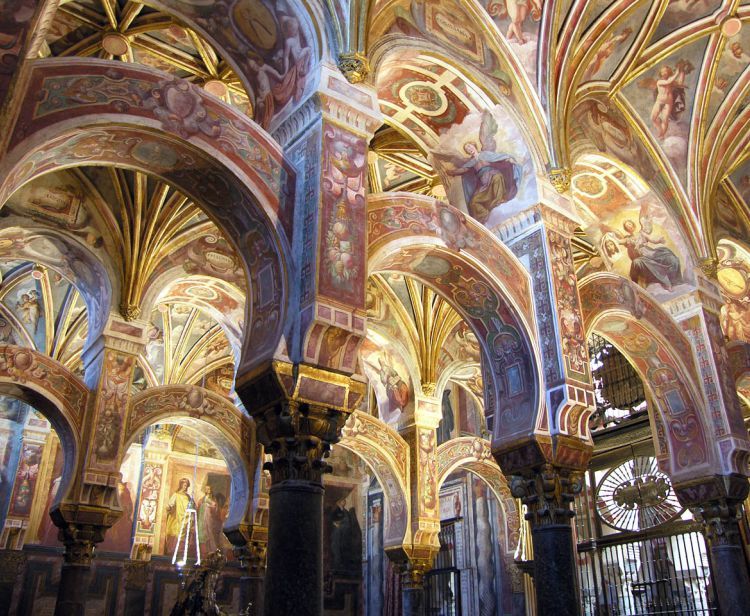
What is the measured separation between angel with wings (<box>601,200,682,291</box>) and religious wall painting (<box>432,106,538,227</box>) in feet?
10.2

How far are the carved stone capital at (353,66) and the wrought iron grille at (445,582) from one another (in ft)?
43.2

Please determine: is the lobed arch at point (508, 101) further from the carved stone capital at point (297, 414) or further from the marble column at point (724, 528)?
the marble column at point (724, 528)

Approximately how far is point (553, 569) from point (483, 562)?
957 cm

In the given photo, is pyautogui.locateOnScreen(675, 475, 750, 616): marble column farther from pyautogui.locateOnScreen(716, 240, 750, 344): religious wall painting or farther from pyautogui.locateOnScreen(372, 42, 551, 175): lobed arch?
pyautogui.locateOnScreen(372, 42, 551, 175): lobed arch

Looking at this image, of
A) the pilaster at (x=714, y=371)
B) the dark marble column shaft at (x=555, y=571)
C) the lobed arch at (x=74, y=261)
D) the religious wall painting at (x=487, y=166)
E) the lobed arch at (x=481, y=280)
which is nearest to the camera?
the dark marble column shaft at (x=555, y=571)

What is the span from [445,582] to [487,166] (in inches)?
458

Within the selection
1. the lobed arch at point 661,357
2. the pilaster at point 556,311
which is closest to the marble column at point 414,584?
the lobed arch at point 661,357

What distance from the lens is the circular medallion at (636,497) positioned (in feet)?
46.4

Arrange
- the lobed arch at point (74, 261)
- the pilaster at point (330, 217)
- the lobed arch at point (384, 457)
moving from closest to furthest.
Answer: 1. the pilaster at point (330, 217)
2. the lobed arch at point (74, 261)
3. the lobed arch at point (384, 457)

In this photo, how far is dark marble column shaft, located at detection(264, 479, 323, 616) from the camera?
5.18 metres

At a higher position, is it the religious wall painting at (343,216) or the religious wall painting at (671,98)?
the religious wall painting at (671,98)

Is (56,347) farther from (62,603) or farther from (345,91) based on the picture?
(345,91)

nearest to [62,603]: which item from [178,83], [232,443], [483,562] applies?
[232,443]

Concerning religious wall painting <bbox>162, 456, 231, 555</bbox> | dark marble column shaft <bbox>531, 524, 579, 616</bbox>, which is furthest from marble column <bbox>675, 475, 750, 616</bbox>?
religious wall painting <bbox>162, 456, 231, 555</bbox>
